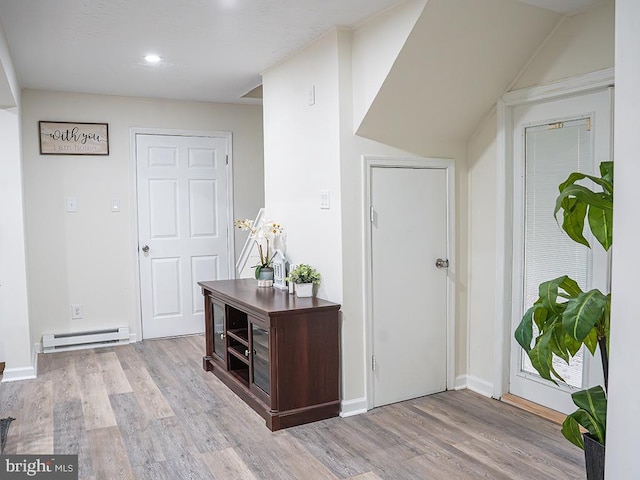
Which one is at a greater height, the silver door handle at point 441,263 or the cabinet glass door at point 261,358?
the silver door handle at point 441,263

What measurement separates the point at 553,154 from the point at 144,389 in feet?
10.0

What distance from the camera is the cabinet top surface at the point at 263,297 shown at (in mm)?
3260

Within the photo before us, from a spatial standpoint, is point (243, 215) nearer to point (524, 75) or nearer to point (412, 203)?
point (412, 203)

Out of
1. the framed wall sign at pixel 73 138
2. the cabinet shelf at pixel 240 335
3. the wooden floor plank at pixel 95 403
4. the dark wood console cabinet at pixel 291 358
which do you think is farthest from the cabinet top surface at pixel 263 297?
the framed wall sign at pixel 73 138

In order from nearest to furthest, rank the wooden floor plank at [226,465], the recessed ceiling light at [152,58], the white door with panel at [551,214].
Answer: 1. the wooden floor plank at [226,465]
2. the white door with panel at [551,214]
3. the recessed ceiling light at [152,58]

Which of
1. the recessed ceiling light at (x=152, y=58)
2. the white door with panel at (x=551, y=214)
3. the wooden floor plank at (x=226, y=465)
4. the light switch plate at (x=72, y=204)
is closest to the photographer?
the wooden floor plank at (x=226, y=465)

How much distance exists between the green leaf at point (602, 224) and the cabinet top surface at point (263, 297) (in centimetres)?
160

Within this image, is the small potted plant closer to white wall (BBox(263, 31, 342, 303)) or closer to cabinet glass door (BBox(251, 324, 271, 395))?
white wall (BBox(263, 31, 342, 303))

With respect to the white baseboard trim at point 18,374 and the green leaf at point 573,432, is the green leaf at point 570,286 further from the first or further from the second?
the white baseboard trim at point 18,374

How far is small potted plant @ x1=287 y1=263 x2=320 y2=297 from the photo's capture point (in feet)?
11.5

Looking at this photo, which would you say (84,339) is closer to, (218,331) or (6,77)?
(218,331)

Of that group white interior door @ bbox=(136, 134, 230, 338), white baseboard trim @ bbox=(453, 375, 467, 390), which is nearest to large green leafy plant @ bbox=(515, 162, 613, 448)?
white baseboard trim @ bbox=(453, 375, 467, 390)

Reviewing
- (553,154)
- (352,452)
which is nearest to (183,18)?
(553,154)

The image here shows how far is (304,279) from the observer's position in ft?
11.5
